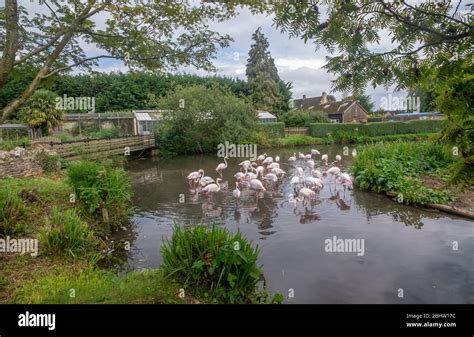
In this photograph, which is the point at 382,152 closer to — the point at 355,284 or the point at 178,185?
the point at 178,185

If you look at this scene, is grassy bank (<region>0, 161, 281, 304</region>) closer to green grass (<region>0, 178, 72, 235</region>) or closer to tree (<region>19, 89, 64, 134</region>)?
green grass (<region>0, 178, 72, 235</region>)

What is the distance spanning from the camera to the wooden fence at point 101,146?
1590cm

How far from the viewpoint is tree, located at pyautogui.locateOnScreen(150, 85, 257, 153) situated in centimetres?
2522

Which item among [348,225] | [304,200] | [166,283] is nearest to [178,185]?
[304,200]

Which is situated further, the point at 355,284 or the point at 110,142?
the point at 110,142

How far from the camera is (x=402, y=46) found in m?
2.13

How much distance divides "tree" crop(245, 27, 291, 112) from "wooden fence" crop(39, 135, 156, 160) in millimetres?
19442

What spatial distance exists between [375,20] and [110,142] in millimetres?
20154

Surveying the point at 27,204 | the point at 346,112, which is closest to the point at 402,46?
the point at 27,204

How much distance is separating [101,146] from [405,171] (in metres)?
15.6

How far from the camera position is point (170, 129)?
2581 centimetres
